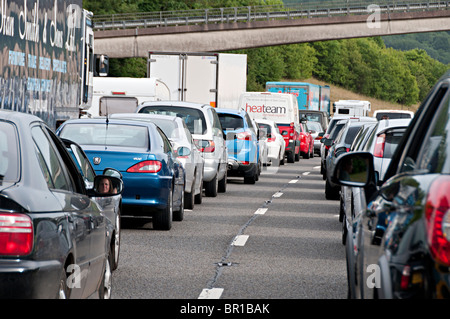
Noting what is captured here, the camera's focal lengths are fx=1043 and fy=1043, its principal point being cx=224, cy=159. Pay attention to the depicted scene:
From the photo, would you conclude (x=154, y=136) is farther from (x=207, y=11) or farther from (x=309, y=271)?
(x=207, y=11)

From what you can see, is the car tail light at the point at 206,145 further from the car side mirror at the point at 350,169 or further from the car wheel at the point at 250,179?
the car side mirror at the point at 350,169

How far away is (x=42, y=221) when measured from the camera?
4707 mm

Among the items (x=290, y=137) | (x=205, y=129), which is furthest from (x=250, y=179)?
(x=290, y=137)

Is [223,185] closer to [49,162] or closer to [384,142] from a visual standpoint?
[384,142]

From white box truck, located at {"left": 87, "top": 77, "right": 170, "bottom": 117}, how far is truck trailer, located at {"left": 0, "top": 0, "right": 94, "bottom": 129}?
9575 millimetres

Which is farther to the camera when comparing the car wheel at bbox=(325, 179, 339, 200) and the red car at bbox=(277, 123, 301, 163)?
the red car at bbox=(277, 123, 301, 163)

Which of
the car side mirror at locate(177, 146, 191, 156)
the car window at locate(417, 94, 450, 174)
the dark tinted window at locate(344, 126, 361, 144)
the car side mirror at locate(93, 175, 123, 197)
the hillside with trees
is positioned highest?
the hillside with trees

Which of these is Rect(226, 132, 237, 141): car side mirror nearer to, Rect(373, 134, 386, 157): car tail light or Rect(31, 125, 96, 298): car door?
Rect(373, 134, 386, 157): car tail light

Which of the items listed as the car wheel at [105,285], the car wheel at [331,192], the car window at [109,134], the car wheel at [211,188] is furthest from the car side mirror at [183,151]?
the car wheel at [105,285]

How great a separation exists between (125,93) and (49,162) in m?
26.6

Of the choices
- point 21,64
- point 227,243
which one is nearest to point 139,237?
point 227,243

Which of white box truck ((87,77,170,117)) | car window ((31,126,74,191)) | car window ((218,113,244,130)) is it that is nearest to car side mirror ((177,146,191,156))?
car window ((31,126,74,191))

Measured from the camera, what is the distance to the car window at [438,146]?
371cm

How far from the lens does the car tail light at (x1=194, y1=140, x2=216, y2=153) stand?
17.2m
